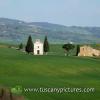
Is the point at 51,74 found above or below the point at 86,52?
above

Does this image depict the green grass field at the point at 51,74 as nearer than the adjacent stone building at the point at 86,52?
Yes

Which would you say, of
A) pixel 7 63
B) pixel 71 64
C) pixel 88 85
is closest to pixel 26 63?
pixel 7 63

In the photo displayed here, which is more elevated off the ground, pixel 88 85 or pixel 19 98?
pixel 19 98

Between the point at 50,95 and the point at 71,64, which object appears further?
the point at 71,64

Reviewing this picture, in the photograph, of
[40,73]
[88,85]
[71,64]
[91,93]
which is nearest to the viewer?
[91,93]

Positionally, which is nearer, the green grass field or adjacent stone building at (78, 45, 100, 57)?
the green grass field

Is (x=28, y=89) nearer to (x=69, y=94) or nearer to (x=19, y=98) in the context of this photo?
(x=69, y=94)

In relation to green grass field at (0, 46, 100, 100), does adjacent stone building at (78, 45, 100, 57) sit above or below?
below

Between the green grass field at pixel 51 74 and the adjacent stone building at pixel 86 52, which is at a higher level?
the green grass field at pixel 51 74

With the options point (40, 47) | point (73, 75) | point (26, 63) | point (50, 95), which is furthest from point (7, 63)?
point (40, 47)

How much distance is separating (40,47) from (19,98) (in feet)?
461

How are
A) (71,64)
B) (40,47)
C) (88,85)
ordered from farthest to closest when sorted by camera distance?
(40,47), (71,64), (88,85)

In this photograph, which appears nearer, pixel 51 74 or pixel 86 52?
pixel 51 74

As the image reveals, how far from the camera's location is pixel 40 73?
8075cm
